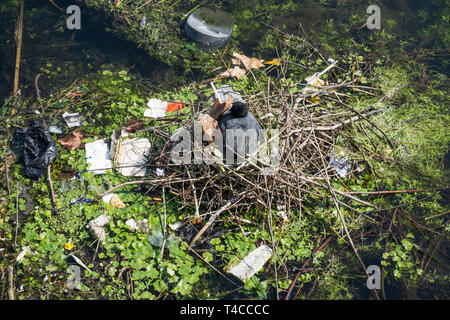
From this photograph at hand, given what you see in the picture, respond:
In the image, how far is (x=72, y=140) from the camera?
390cm

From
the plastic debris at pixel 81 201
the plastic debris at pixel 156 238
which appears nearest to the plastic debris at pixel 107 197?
the plastic debris at pixel 81 201

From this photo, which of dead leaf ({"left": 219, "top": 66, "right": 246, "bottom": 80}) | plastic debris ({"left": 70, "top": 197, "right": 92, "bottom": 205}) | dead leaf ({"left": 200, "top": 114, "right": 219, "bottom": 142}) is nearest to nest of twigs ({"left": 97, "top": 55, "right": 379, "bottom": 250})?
dead leaf ({"left": 200, "top": 114, "right": 219, "bottom": 142})

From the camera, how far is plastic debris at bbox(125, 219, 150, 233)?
330 centimetres

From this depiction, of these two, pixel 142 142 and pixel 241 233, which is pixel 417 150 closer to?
pixel 241 233

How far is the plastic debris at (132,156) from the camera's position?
365 cm

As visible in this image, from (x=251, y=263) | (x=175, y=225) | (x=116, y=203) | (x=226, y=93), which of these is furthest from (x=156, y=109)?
(x=251, y=263)

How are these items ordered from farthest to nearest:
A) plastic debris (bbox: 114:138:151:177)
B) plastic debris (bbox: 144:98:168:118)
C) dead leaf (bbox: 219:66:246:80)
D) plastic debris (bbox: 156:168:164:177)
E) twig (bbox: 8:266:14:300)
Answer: dead leaf (bbox: 219:66:246:80), plastic debris (bbox: 144:98:168:118), plastic debris (bbox: 114:138:151:177), plastic debris (bbox: 156:168:164:177), twig (bbox: 8:266:14:300)

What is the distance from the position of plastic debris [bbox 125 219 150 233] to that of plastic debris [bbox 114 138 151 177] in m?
0.56

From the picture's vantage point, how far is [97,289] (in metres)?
3.06

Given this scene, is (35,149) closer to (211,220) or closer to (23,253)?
(23,253)

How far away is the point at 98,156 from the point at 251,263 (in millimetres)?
2180

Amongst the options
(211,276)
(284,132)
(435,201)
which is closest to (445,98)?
(435,201)

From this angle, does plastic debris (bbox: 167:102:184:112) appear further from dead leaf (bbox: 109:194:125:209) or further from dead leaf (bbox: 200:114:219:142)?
dead leaf (bbox: 109:194:125:209)

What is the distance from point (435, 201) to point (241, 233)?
244 cm
